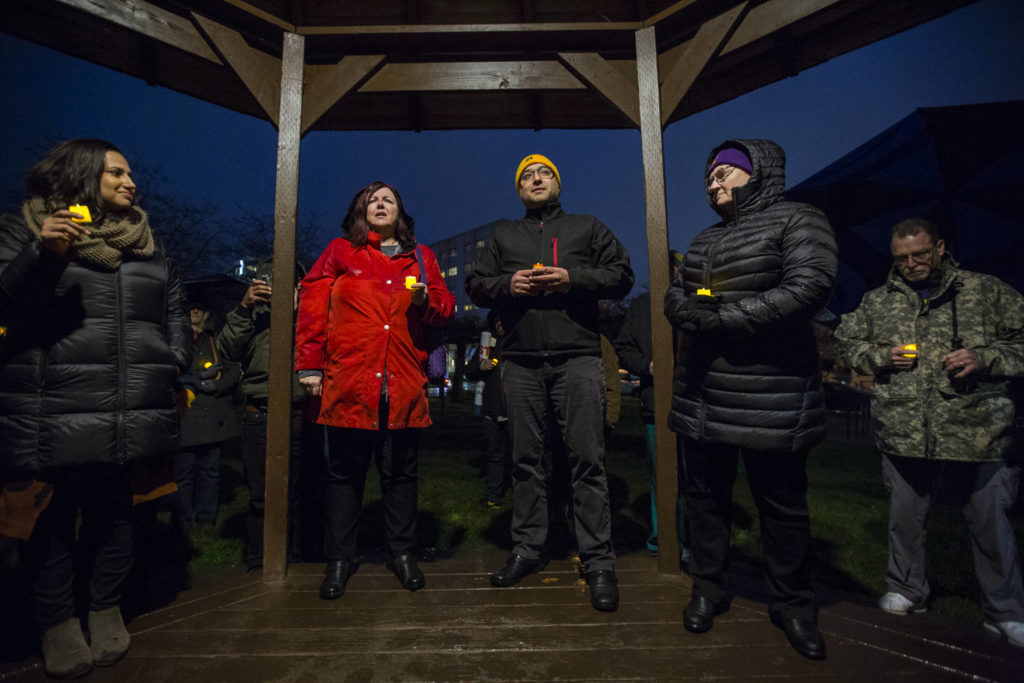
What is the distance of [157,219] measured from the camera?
908 inches

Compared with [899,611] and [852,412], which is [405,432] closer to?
[899,611]

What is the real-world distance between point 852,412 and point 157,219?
27754 millimetres

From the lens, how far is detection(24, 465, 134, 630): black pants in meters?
2.06

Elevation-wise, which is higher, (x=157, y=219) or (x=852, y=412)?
(x=157, y=219)

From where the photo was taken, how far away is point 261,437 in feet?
11.2

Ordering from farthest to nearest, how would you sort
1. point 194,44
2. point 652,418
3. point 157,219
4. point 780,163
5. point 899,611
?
1. point 157,219
2. point 652,418
3. point 194,44
4. point 899,611
5. point 780,163

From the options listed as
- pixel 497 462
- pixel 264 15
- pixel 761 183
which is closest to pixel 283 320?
pixel 264 15

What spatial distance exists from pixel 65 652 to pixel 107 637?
0.45ft

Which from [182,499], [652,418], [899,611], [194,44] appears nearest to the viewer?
[899,611]

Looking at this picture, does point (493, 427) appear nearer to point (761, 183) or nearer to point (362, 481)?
point (362, 481)

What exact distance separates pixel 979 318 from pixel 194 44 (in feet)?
16.1

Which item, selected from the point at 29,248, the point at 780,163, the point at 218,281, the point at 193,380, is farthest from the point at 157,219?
the point at 780,163

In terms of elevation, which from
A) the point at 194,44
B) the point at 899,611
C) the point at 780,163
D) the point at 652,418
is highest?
the point at 194,44

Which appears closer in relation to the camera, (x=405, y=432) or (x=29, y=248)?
(x=29, y=248)
